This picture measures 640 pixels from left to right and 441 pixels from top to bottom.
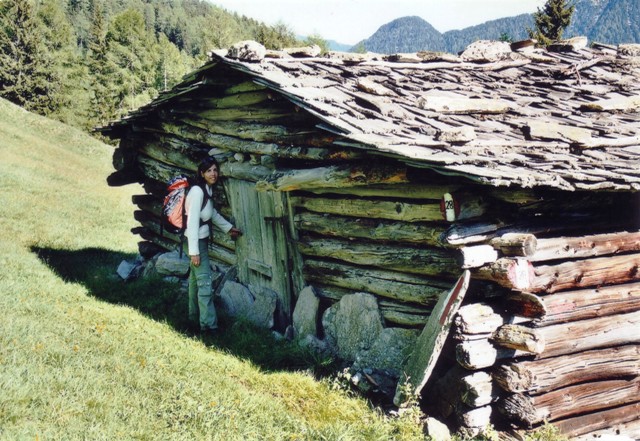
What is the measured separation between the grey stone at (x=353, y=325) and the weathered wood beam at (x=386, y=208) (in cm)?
92

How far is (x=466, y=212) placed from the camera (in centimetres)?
496

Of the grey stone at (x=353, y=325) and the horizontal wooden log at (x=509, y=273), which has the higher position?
the horizontal wooden log at (x=509, y=273)

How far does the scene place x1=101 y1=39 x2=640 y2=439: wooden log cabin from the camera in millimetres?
4781

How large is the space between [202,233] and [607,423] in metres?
4.75

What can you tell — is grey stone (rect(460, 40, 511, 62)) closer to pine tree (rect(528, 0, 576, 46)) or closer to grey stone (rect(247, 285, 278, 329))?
grey stone (rect(247, 285, 278, 329))

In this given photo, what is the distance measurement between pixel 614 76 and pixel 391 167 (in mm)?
4871

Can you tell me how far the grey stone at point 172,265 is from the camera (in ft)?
28.9

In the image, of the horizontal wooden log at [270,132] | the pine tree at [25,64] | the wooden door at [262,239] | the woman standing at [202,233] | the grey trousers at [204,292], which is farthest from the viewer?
the pine tree at [25,64]

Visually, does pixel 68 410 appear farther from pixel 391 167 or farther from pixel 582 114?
pixel 582 114

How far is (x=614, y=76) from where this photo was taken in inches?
320

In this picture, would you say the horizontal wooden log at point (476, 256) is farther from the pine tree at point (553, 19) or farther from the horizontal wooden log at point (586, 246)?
the pine tree at point (553, 19)

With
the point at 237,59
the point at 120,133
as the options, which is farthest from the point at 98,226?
the point at 237,59

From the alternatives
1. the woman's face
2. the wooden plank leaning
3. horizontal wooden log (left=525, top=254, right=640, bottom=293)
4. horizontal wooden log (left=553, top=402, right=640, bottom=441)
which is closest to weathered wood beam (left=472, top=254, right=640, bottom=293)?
horizontal wooden log (left=525, top=254, right=640, bottom=293)

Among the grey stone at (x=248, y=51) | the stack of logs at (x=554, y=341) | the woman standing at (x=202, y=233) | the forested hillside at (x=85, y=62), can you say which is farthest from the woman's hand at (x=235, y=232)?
the forested hillside at (x=85, y=62)
